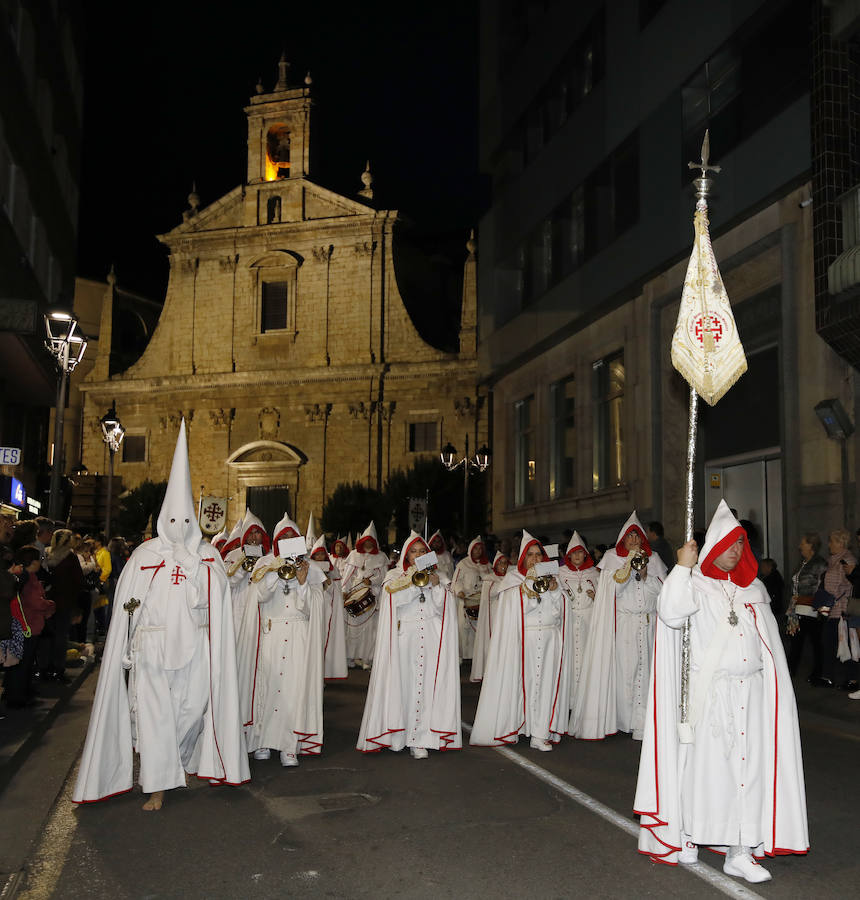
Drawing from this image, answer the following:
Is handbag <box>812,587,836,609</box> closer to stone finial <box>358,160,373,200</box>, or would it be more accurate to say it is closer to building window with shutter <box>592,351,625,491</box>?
building window with shutter <box>592,351,625,491</box>

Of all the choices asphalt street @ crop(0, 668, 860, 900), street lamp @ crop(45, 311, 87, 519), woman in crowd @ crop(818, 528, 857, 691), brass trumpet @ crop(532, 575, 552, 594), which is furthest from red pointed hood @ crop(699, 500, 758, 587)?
street lamp @ crop(45, 311, 87, 519)

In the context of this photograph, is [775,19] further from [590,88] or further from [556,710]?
[556,710]

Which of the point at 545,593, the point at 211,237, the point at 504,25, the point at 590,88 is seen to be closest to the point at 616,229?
the point at 590,88

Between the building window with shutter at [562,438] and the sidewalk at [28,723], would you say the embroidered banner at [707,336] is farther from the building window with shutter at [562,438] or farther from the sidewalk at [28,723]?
the building window with shutter at [562,438]

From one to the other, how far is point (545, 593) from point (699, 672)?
4320mm

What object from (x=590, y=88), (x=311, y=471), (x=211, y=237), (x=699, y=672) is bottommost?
(x=699, y=672)

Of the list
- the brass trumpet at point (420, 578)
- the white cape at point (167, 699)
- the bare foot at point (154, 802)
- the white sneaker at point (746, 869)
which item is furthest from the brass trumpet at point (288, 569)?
the white sneaker at point (746, 869)

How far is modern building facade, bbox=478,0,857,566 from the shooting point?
1569 cm

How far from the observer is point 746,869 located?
18.2 ft

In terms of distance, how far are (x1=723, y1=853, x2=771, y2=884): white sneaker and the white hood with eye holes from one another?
13.4 ft

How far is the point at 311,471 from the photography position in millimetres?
46156

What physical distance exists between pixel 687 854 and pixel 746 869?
13.7 inches

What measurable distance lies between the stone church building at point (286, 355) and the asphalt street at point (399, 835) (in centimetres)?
3574

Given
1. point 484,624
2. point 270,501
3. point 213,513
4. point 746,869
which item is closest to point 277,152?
point 270,501
